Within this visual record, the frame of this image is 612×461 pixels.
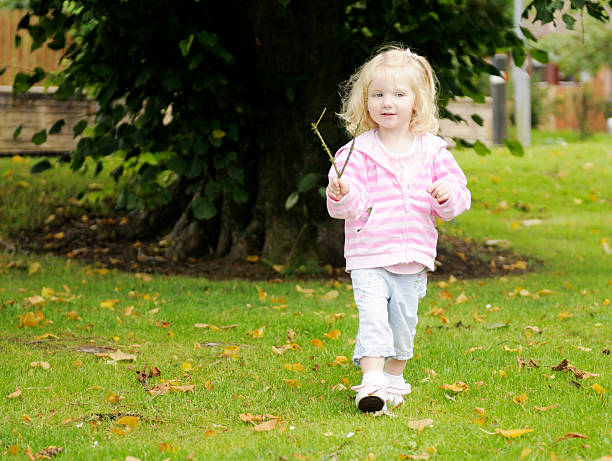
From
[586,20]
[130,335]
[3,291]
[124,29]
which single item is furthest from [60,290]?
[586,20]

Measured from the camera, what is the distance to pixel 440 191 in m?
3.44

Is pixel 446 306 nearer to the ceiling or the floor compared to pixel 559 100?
nearer to the floor

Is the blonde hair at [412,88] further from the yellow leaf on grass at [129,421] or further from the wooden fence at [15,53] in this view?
the wooden fence at [15,53]

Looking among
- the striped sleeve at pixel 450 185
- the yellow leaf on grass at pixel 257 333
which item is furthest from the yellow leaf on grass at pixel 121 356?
the striped sleeve at pixel 450 185

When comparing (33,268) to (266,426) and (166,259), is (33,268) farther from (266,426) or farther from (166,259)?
(266,426)

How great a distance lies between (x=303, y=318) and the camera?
211 inches

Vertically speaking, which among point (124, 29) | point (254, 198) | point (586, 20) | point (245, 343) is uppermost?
point (586, 20)

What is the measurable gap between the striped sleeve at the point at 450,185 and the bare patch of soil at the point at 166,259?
364cm

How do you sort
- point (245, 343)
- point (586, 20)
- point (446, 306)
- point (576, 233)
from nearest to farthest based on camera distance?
point (245, 343) → point (446, 306) → point (576, 233) → point (586, 20)

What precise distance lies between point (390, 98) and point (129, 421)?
5.68 ft

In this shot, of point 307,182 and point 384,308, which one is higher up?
point 307,182

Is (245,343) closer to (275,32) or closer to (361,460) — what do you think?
(361,460)

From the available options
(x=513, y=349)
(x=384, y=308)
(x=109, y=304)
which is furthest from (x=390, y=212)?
(x=109, y=304)

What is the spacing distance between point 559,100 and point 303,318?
21.5 meters
